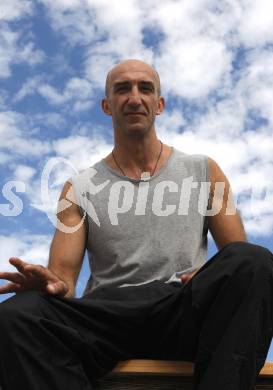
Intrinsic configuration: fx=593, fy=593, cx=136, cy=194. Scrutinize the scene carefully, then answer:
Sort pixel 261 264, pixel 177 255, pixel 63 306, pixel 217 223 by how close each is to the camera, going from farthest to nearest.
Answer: pixel 217 223, pixel 177 255, pixel 63 306, pixel 261 264

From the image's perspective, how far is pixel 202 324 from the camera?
7.16ft

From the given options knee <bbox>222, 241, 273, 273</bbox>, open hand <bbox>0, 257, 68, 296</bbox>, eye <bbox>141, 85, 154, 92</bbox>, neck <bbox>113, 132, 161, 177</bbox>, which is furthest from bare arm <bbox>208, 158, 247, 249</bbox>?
open hand <bbox>0, 257, 68, 296</bbox>

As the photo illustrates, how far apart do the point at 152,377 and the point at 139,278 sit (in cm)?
59

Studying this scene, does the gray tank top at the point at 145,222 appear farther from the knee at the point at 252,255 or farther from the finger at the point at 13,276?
the knee at the point at 252,255

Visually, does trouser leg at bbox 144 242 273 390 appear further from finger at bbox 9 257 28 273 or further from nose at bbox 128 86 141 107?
nose at bbox 128 86 141 107

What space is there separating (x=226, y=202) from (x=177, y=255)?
477 mm

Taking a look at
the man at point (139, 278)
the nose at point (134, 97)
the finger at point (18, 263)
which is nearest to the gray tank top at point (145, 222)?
the man at point (139, 278)

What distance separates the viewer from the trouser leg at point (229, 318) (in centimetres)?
197

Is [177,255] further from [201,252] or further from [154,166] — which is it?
[154,166]

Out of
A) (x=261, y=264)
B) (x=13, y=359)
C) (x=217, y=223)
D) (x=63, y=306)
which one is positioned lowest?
(x=13, y=359)

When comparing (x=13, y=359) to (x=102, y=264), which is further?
(x=102, y=264)

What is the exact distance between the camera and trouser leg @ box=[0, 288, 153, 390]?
2.11 metres

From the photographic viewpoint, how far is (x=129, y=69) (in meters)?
3.40

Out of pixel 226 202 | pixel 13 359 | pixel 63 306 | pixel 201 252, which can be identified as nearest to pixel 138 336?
pixel 63 306
